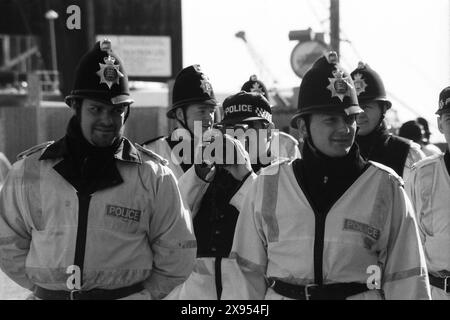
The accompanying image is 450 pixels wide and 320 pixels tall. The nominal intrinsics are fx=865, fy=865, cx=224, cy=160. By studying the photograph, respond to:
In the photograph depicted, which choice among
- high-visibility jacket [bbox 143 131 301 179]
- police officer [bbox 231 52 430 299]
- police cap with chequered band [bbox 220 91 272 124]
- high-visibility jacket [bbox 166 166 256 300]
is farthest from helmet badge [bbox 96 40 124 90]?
high-visibility jacket [bbox 143 131 301 179]

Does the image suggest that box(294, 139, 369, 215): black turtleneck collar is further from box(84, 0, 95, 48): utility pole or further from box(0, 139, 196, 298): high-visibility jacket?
box(84, 0, 95, 48): utility pole

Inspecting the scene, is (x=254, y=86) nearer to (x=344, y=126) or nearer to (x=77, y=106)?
(x=77, y=106)

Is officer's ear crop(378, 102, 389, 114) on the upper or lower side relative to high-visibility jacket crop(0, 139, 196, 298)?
upper

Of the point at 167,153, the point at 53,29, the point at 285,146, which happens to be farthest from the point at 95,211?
the point at 53,29

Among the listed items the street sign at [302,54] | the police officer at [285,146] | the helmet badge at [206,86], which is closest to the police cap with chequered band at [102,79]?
the helmet badge at [206,86]

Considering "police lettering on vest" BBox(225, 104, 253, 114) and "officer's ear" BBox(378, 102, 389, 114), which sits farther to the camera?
"officer's ear" BBox(378, 102, 389, 114)

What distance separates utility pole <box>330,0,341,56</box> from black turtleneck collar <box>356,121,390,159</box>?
25.8 feet

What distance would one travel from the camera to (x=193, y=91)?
6.28 m

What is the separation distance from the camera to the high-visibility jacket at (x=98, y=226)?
391 centimetres

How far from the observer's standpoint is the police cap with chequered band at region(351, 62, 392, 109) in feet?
20.7

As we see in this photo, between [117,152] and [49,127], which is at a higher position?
[117,152]

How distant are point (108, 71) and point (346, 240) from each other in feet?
4.52

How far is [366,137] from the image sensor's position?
6262 millimetres

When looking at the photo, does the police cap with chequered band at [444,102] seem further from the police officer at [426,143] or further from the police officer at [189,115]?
the police officer at [426,143]
